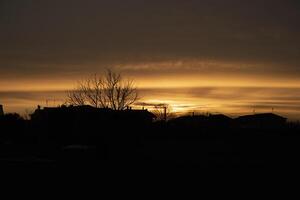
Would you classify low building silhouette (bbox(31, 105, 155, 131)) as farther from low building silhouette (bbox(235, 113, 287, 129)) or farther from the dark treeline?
low building silhouette (bbox(235, 113, 287, 129))

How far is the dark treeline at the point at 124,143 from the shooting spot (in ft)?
87.2

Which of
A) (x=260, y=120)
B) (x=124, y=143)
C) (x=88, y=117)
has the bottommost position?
(x=124, y=143)

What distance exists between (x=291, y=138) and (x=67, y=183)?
31.3m

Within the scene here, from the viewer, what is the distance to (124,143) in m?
36.1

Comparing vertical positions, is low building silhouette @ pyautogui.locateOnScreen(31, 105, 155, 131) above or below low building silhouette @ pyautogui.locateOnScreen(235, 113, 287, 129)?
above

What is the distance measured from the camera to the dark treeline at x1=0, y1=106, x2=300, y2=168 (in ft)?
87.2

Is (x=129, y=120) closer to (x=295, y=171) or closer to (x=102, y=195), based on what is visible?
(x=295, y=171)

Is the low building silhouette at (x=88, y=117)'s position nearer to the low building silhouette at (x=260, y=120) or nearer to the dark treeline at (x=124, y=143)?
the dark treeline at (x=124, y=143)

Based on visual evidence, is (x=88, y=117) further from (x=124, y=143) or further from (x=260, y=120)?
(x=260, y=120)

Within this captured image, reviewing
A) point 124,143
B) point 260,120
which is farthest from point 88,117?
point 260,120

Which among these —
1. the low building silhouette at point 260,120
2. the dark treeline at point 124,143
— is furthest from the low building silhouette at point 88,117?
the low building silhouette at point 260,120

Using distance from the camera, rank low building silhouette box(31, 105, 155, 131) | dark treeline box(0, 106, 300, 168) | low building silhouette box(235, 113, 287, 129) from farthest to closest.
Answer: low building silhouette box(235, 113, 287, 129) → low building silhouette box(31, 105, 155, 131) → dark treeline box(0, 106, 300, 168)

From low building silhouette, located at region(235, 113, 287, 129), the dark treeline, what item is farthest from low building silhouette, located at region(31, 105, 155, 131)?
low building silhouette, located at region(235, 113, 287, 129)

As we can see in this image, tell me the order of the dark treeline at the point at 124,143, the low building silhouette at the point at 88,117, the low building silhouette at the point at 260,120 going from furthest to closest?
the low building silhouette at the point at 260,120, the low building silhouette at the point at 88,117, the dark treeline at the point at 124,143
